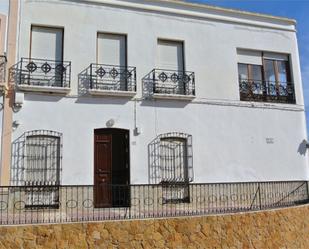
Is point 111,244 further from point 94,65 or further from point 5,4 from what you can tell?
point 5,4

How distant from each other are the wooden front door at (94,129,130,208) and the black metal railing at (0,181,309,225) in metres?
0.10

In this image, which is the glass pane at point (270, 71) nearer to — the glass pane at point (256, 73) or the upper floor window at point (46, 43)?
the glass pane at point (256, 73)

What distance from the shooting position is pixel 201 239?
922cm

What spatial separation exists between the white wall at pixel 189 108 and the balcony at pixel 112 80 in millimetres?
236

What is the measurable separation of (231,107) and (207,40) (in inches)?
97.0

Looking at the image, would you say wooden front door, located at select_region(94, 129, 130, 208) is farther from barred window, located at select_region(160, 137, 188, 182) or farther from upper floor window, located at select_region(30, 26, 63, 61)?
upper floor window, located at select_region(30, 26, 63, 61)

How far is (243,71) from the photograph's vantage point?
48.2ft

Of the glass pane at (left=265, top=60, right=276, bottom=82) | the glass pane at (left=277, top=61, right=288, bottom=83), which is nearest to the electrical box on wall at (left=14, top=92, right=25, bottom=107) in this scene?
the glass pane at (left=265, top=60, right=276, bottom=82)

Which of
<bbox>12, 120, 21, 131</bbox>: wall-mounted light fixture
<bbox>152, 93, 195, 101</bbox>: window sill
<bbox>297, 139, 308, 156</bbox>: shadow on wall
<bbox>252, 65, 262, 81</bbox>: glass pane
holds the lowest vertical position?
<bbox>297, 139, 308, 156</bbox>: shadow on wall

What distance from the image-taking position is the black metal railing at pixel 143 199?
10.5 m

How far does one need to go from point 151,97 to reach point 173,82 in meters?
1.00

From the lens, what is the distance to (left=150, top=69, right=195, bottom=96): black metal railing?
1310cm

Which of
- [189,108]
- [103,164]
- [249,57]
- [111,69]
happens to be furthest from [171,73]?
[103,164]

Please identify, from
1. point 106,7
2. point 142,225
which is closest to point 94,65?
point 106,7
